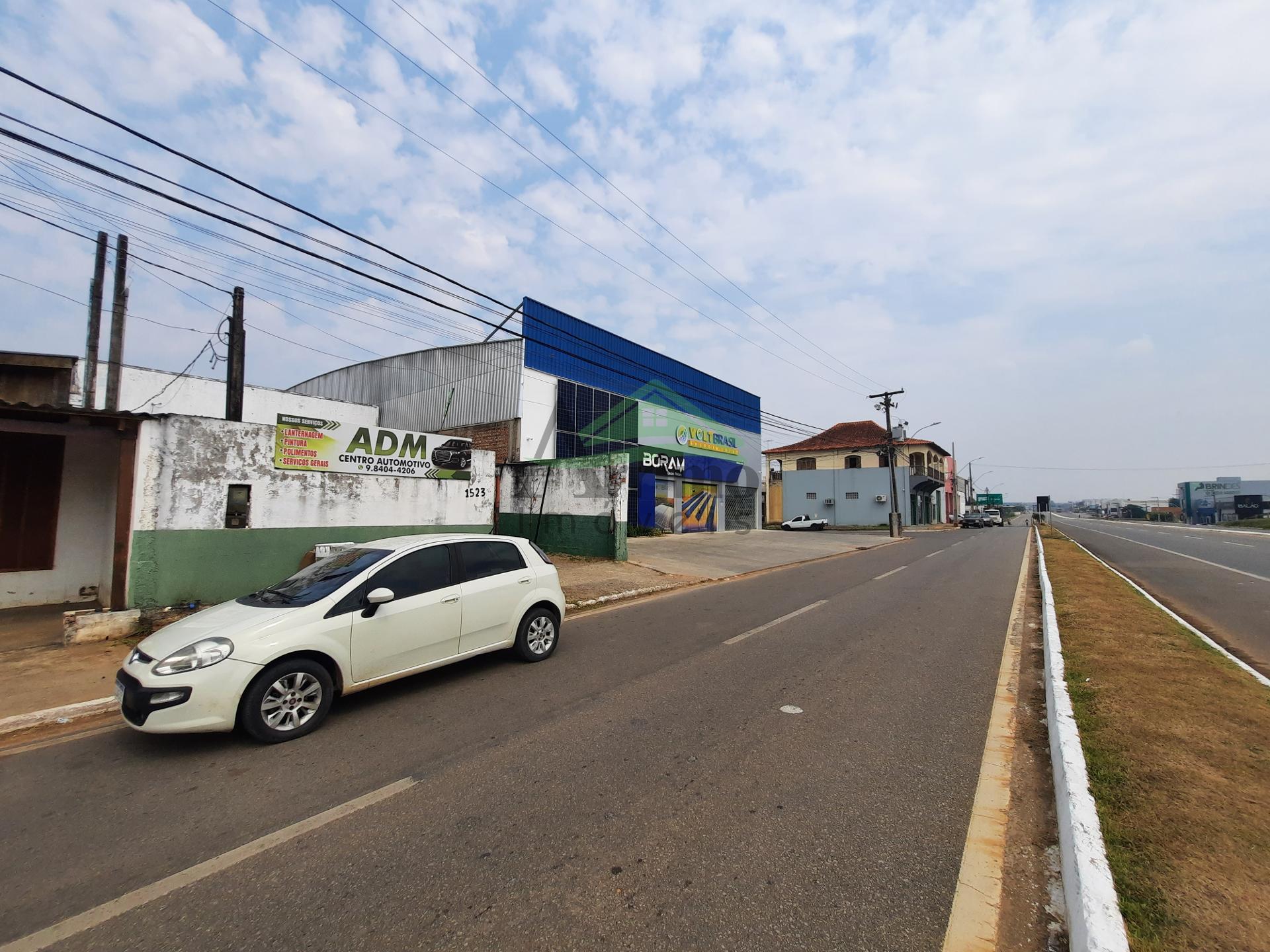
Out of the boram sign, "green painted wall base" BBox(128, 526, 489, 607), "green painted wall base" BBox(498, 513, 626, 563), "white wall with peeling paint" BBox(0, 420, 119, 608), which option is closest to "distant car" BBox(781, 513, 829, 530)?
"green painted wall base" BBox(498, 513, 626, 563)

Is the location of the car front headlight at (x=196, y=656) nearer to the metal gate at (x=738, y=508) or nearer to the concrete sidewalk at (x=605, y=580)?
the concrete sidewalk at (x=605, y=580)

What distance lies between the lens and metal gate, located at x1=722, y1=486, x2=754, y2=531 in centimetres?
3325

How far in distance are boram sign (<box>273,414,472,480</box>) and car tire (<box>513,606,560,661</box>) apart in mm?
5927

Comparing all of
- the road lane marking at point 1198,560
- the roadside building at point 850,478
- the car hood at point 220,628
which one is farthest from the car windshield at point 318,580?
the roadside building at point 850,478

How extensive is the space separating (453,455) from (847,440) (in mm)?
48931

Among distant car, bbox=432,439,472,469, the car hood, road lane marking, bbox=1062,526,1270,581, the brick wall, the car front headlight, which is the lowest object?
road lane marking, bbox=1062,526,1270,581

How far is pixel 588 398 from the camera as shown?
85.3 feet

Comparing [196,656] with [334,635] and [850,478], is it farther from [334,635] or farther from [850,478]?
[850,478]

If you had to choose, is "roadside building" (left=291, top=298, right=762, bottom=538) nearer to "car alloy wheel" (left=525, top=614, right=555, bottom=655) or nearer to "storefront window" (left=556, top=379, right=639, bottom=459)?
"storefront window" (left=556, top=379, right=639, bottom=459)

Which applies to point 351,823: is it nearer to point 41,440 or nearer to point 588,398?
point 41,440

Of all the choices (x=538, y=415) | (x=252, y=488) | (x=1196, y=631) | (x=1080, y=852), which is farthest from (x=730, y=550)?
(x=1080, y=852)

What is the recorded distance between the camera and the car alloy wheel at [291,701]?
4391 mm

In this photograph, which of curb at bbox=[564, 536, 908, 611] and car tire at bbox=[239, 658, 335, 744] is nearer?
car tire at bbox=[239, 658, 335, 744]

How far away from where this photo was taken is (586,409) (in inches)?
1017
